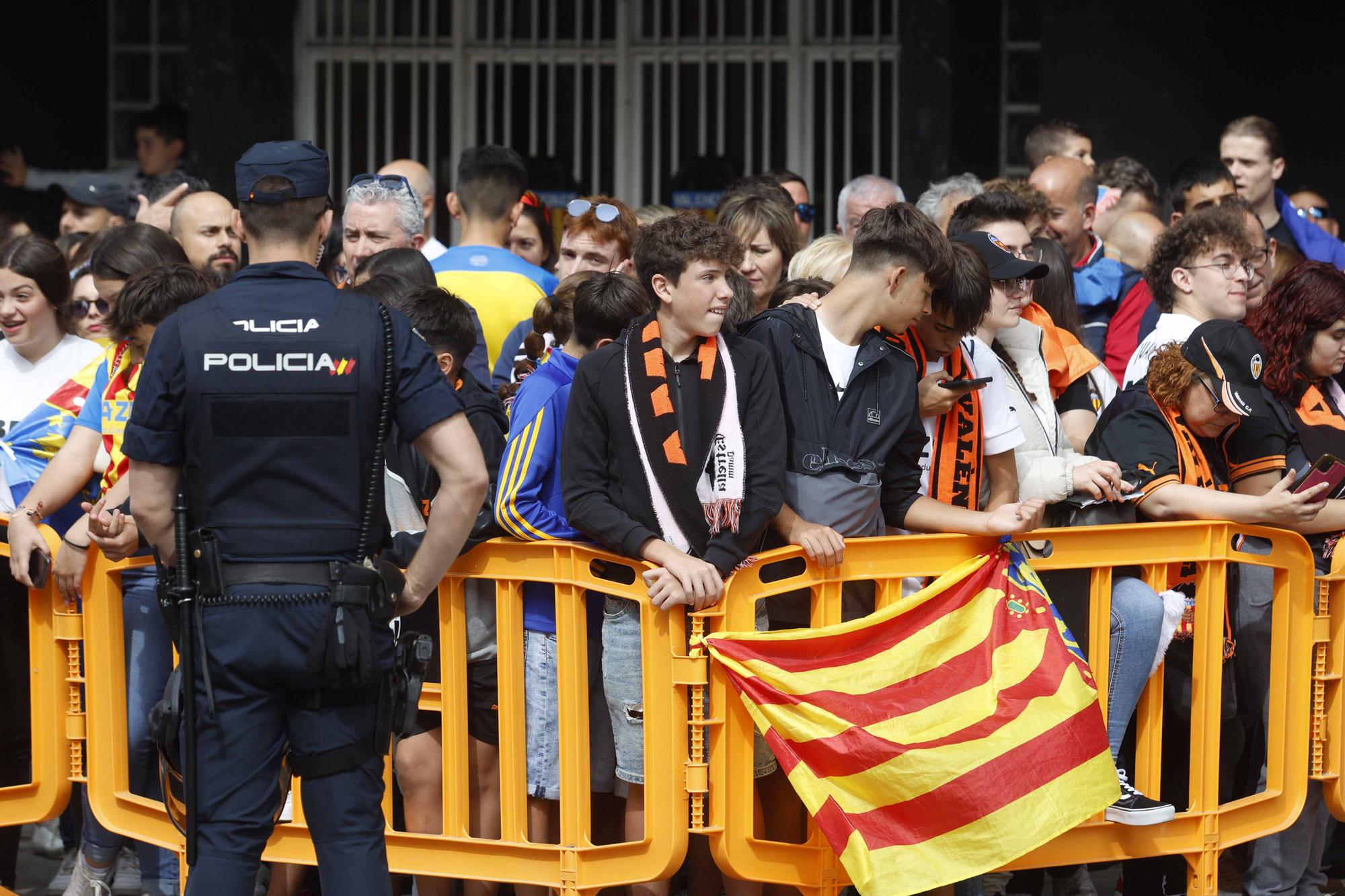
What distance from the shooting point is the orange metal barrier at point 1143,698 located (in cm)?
438

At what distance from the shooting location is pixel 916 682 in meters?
4.42

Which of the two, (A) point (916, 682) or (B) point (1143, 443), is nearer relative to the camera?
(A) point (916, 682)

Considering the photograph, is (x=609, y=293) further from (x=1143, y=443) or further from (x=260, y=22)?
(x=260, y=22)

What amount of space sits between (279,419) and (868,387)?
64.9 inches

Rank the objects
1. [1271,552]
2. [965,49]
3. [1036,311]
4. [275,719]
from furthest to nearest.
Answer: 1. [965,49]
2. [1036,311]
3. [1271,552]
4. [275,719]

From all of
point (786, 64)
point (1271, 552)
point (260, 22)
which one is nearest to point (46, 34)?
point (260, 22)

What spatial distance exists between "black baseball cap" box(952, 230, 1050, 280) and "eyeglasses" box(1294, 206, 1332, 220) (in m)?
3.35

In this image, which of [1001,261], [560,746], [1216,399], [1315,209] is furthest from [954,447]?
[1315,209]

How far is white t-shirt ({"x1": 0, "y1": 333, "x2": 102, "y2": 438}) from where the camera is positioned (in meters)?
5.79

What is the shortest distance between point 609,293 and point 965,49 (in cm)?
637

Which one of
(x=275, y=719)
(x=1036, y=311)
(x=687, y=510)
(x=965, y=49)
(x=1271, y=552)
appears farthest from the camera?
(x=965, y=49)

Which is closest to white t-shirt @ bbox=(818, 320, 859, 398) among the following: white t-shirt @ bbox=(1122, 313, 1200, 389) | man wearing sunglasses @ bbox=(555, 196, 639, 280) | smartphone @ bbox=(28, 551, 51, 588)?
white t-shirt @ bbox=(1122, 313, 1200, 389)

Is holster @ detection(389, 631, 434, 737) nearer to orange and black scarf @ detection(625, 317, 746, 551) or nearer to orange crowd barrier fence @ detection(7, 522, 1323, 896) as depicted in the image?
orange crowd barrier fence @ detection(7, 522, 1323, 896)

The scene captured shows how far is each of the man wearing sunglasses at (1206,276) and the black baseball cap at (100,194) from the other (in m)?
5.84
